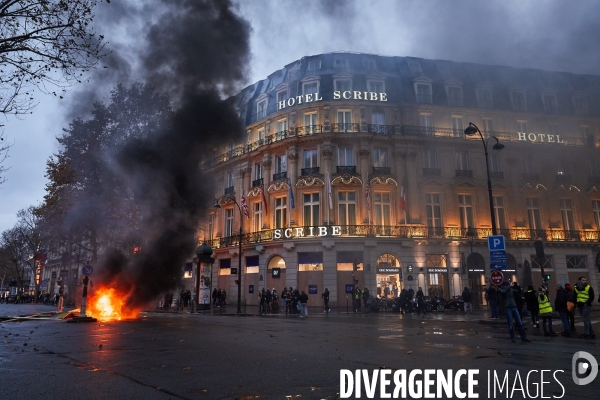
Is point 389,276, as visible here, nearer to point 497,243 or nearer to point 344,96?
point 344,96

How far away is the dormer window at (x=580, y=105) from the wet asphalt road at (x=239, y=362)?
34.1m

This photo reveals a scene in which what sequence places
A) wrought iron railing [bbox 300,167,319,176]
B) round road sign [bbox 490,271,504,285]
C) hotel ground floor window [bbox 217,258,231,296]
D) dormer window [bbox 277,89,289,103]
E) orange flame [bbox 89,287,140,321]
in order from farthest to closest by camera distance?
hotel ground floor window [bbox 217,258,231,296] < dormer window [bbox 277,89,289,103] < wrought iron railing [bbox 300,167,319,176] < orange flame [bbox 89,287,140,321] < round road sign [bbox 490,271,504,285]

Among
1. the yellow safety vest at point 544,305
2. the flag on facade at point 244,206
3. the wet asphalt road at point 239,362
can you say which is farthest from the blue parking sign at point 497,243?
the flag on facade at point 244,206

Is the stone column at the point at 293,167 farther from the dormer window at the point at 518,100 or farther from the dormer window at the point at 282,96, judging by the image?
the dormer window at the point at 518,100

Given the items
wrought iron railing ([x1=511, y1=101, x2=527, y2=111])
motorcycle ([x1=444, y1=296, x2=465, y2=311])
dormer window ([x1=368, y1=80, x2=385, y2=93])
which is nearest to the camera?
motorcycle ([x1=444, y1=296, x2=465, y2=311])

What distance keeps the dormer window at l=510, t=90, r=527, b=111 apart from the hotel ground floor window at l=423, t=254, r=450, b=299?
15663 mm

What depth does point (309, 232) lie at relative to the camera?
105ft

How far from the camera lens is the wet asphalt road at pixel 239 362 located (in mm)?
Result: 5465

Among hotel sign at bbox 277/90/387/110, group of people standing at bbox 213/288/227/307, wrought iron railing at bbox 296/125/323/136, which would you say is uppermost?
hotel sign at bbox 277/90/387/110

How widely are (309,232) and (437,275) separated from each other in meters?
10.6

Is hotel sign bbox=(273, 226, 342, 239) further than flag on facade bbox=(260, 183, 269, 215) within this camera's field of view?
No

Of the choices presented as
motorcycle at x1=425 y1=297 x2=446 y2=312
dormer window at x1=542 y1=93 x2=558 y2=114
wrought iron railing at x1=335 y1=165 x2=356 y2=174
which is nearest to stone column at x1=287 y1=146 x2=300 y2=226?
wrought iron railing at x1=335 y1=165 x2=356 y2=174

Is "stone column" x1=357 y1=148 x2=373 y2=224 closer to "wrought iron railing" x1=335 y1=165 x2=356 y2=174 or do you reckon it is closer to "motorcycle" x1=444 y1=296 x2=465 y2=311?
"wrought iron railing" x1=335 y1=165 x2=356 y2=174

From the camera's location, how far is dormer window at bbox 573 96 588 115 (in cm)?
3855
